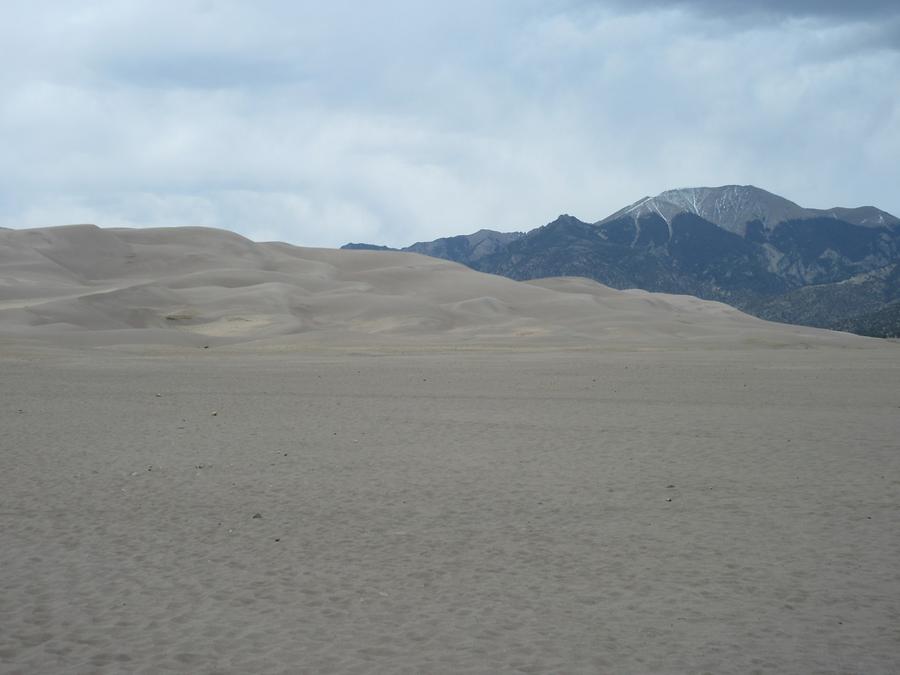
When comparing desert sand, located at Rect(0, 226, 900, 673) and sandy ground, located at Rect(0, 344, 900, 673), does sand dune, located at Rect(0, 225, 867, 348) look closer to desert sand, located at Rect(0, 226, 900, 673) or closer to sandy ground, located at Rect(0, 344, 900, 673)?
desert sand, located at Rect(0, 226, 900, 673)

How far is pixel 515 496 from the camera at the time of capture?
38.7ft

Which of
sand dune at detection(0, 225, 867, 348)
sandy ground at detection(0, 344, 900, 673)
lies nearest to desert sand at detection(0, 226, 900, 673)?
sandy ground at detection(0, 344, 900, 673)

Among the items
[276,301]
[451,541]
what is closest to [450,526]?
[451,541]

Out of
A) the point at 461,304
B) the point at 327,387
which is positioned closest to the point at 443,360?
the point at 327,387

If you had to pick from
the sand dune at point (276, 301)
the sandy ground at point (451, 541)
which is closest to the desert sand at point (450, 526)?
the sandy ground at point (451, 541)

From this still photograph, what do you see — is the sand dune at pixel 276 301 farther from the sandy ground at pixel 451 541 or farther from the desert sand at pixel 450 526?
the sandy ground at pixel 451 541

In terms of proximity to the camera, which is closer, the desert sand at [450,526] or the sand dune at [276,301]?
the desert sand at [450,526]

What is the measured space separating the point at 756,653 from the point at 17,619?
577cm

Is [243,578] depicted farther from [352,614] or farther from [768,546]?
[768,546]

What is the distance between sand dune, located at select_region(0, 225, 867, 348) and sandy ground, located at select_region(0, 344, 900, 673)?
140ft

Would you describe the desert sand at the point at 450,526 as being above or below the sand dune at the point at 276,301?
below

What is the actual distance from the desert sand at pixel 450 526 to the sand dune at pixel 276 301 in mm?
38488

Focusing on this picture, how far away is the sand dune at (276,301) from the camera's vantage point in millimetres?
66188

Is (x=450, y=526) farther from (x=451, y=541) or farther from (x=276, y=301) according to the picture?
(x=276, y=301)
